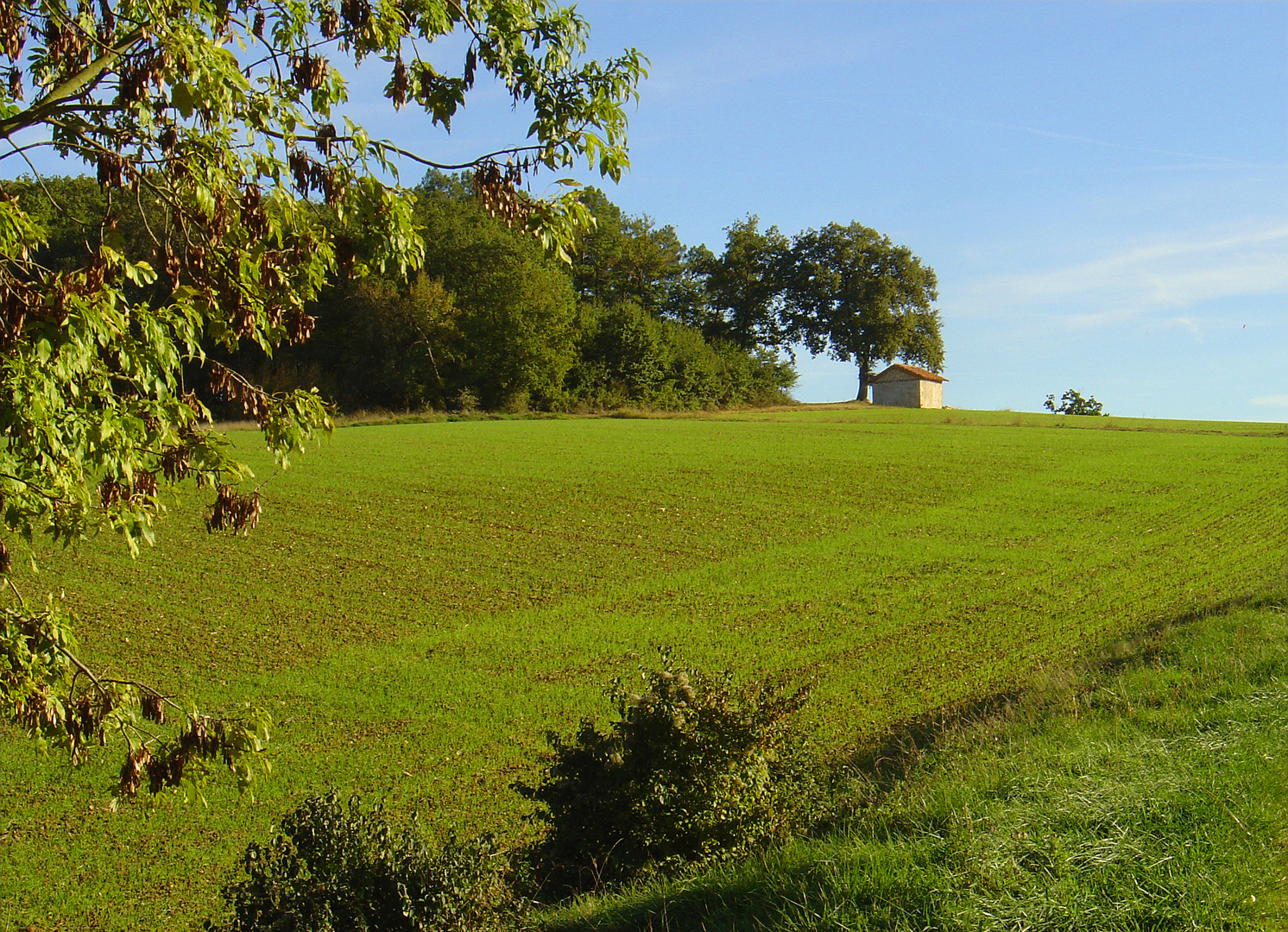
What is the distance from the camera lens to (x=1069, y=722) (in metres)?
7.31

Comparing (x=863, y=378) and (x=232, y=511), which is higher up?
(x=863, y=378)

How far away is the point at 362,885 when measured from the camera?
4953 mm

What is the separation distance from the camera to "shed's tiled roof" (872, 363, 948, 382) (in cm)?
7844

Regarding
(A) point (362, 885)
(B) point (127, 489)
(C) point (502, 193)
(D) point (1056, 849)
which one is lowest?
(A) point (362, 885)

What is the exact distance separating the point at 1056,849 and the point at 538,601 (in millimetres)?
12831

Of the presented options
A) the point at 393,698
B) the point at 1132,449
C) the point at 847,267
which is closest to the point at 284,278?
the point at 393,698

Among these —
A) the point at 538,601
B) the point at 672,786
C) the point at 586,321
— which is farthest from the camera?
the point at 586,321

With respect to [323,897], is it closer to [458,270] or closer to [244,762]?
[244,762]

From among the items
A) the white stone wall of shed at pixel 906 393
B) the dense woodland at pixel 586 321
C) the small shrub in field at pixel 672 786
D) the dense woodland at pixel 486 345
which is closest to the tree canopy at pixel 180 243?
the small shrub in field at pixel 672 786

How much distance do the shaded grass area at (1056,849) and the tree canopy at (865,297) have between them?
257ft

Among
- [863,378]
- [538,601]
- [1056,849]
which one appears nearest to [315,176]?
[1056,849]

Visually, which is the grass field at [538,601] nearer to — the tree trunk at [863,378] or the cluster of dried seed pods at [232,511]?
the cluster of dried seed pods at [232,511]

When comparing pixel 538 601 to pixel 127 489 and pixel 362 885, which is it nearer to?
pixel 127 489

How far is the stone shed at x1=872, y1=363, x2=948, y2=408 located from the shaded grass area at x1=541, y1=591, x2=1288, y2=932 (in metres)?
73.2
